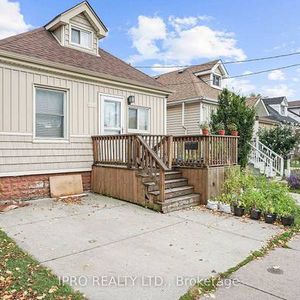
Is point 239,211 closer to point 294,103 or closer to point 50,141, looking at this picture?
point 50,141

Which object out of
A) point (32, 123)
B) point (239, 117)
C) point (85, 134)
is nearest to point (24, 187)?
point (32, 123)

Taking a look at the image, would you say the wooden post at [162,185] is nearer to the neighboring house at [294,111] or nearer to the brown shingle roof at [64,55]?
the brown shingle roof at [64,55]

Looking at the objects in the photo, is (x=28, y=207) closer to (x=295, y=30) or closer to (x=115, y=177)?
(x=115, y=177)

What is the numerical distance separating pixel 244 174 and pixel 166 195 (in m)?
2.90

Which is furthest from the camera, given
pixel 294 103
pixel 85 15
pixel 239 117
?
pixel 294 103

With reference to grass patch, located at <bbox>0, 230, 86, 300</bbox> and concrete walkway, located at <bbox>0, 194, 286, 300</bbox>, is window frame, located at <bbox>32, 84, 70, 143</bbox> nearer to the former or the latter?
concrete walkway, located at <bbox>0, 194, 286, 300</bbox>

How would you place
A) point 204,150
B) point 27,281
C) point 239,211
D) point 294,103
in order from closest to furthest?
point 27,281 < point 239,211 < point 204,150 < point 294,103

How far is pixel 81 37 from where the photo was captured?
10.2 meters

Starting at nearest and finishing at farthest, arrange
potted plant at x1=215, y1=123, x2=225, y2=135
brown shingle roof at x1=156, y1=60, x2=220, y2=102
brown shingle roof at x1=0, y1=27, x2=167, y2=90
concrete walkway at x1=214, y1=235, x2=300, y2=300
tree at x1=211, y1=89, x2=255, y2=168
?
1. concrete walkway at x1=214, y1=235, x2=300, y2=300
2. brown shingle roof at x1=0, y1=27, x2=167, y2=90
3. potted plant at x1=215, y1=123, x2=225, y2=135
4. tree at x1=211, y1=89, x2=255, y2=168
5. brown shingle roof at x1=156, y1=60, x2=220, y2=102

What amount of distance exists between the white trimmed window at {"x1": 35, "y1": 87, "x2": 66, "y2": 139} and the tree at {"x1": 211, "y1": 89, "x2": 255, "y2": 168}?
6420mm

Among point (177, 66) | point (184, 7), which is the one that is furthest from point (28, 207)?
point (177, 66)

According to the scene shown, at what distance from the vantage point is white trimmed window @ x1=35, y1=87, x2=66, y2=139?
26.1ft

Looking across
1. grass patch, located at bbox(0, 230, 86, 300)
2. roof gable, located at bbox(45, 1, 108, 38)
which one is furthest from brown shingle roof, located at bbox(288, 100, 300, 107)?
grass patch, located at bbox(0, 230, 86, 300)

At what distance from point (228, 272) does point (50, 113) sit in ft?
20.9
